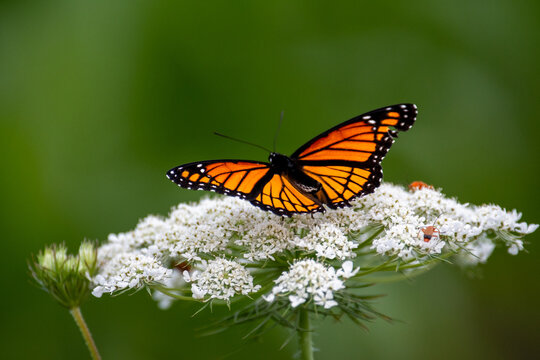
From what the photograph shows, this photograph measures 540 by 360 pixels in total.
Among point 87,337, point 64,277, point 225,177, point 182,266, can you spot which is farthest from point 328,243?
point 64,277

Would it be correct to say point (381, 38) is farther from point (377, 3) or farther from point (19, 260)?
point (19, 260)

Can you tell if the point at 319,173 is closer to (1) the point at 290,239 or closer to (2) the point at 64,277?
(1) the point at 290,239

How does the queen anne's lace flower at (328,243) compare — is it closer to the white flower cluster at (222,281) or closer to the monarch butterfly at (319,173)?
the monarch butterfly at (319,173)

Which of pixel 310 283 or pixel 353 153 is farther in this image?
pixel 353 153

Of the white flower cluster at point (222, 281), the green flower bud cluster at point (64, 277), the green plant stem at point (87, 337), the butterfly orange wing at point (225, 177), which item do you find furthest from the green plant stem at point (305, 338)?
the green flower bud cluster at point (64, 277)

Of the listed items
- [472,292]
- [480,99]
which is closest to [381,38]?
[480,99]

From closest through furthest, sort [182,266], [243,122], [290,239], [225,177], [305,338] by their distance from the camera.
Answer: [305,338] → [290,239] → [225,177] → [182,266] → [243,122]
